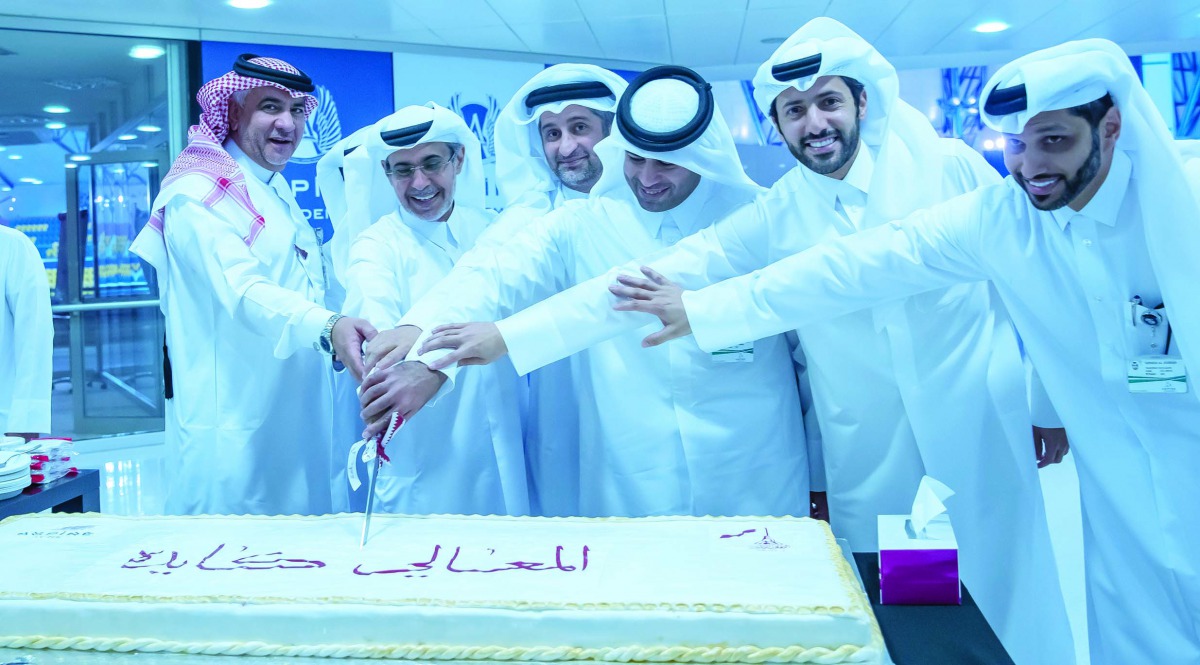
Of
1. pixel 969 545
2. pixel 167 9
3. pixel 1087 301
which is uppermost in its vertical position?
pixel 167 9

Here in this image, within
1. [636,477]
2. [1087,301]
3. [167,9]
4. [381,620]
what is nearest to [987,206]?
[1087,301]

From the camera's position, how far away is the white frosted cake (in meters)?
1.32

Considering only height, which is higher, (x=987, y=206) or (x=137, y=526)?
(x=987, y=206)

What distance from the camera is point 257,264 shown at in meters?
2.70

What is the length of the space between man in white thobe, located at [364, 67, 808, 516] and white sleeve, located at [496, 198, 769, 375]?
3cm

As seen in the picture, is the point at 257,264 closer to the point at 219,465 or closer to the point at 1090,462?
the point at 219,465

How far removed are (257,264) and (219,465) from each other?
23.9 inches

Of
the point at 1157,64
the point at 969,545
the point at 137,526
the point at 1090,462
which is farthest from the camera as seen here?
the point at 1157,64

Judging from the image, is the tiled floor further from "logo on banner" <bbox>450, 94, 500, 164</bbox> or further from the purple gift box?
"logo on banner" <bbox>450, 94, 500, 164</bbox>

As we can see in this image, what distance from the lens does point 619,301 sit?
2.34 m

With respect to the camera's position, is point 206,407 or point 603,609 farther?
point 206,407

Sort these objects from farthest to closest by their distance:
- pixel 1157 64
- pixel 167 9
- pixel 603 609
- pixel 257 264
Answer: pixel 1157 64, pixel 167 9, pixel 257 264, pixel 603 609

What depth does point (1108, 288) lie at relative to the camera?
187cm

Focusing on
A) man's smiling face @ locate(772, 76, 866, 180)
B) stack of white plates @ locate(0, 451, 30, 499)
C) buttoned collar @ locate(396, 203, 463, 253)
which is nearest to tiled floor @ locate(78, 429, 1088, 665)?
man's smiling face @ locate(772, 76, 866, 180)
